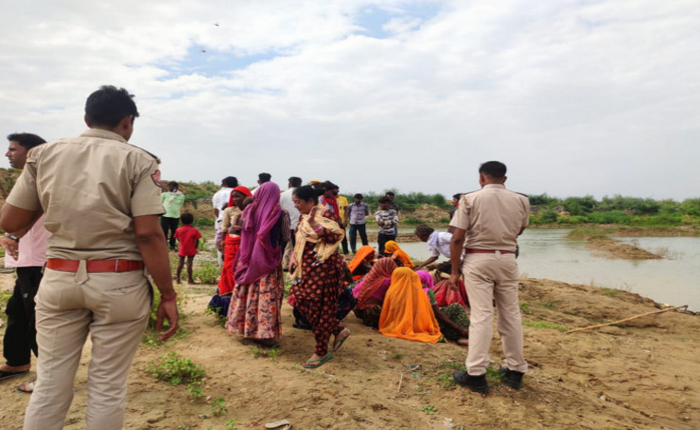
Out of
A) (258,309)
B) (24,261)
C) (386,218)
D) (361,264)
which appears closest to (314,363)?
(258,309)

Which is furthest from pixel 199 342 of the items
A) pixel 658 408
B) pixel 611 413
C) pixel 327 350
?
pixel 658 408

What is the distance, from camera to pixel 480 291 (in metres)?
3.52

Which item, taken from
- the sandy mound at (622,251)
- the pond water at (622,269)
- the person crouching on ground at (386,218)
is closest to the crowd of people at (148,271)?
the person crouching on ground at (386,218)

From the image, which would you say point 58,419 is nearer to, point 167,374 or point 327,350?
point 167,374

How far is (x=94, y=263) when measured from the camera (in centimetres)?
187

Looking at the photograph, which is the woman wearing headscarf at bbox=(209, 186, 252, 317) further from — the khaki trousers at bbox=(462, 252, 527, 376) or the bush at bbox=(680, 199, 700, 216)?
the bush at bbox=(680, 199, 700, 216)

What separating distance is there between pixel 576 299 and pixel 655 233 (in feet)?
72.7

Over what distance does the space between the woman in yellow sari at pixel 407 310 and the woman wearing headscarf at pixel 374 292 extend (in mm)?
161

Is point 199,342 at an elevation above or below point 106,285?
below

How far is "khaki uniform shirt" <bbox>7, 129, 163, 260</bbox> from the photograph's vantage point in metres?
1.86

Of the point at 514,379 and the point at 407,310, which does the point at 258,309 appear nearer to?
the point at 407,310

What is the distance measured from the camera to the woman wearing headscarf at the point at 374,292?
17.3 feet

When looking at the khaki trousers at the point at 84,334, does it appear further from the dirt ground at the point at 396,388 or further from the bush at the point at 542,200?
the bush at the point at 542,200

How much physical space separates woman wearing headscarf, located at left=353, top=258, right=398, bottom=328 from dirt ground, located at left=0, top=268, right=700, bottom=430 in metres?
0.17
